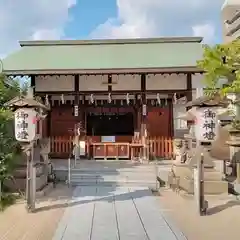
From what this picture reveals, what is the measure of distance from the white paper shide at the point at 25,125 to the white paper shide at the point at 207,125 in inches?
175

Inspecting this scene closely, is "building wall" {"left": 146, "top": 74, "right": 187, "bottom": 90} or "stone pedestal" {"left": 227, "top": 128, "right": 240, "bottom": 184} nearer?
"stone pedestal" {"left": 227, "top": 128, "right": 240, "bottom": 184}

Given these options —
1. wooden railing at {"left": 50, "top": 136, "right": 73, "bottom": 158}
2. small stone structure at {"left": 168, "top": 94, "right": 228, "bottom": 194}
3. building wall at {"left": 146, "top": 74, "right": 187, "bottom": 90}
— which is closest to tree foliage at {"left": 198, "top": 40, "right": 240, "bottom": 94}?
small stone structure at {"left": 168, "top": 94, "right": 228, "bottom": 194}

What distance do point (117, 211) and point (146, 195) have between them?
2.34m

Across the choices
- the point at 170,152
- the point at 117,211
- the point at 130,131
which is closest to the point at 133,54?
the point at 130,131

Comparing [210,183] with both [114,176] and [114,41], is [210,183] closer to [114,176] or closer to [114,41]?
[114,176]

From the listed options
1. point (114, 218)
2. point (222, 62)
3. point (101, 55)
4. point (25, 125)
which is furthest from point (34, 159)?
point (101, 55)

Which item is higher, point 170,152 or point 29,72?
point 29,72

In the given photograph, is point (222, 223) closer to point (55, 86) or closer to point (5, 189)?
point (5, 189)

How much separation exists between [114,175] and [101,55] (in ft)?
26.3

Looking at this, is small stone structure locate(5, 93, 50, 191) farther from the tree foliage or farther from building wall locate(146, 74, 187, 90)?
building wall locate(146, 74, 187, 90)

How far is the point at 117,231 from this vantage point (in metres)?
7.32

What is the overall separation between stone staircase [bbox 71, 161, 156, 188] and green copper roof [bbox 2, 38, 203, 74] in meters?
4.79

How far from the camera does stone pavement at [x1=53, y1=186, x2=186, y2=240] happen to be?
707 centimetres

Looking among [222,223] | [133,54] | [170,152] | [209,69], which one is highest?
[133,54]
